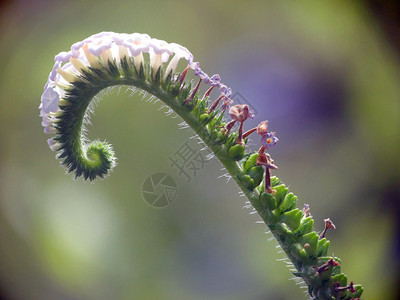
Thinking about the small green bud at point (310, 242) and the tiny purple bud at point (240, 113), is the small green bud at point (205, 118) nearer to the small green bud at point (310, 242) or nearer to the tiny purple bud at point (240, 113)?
the tiny purple bud at point (240, 113)

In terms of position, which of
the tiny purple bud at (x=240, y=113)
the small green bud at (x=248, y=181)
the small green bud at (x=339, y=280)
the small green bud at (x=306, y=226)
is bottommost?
the small green bud at (x=339, y=280)

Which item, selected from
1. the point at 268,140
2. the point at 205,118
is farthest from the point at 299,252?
the point at 205,118

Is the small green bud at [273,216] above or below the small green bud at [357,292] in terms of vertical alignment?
above

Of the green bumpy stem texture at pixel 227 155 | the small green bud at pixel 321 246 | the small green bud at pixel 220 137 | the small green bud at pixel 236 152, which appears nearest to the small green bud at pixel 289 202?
the green bumpy stem texture at pixel 227 155

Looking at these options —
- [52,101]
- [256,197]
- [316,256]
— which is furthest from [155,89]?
[316,256]

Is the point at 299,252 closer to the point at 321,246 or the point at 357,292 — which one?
the point at 321,246

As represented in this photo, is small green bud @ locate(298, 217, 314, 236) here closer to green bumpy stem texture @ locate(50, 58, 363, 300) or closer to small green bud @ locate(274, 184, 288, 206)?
green bumpy stem texture @ locate(50, 58, 363, 300)
